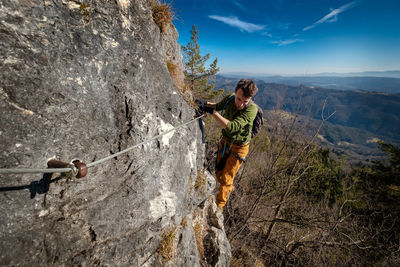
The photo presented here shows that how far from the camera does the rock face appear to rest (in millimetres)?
1803

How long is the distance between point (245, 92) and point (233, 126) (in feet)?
2.55

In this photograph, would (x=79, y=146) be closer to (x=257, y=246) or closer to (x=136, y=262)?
(x=136, y=262)

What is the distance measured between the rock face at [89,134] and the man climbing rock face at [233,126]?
1.05 m

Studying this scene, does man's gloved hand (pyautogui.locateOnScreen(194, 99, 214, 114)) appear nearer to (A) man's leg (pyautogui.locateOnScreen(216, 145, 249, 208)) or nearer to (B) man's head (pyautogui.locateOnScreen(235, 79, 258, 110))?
(B) man's head (pyautogui.locateOnScreen(235, 79, 258, 110))

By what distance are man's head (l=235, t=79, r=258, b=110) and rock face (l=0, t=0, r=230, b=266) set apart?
1.33m

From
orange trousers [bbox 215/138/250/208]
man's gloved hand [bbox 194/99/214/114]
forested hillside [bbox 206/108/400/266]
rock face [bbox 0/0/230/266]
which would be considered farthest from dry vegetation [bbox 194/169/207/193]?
forested hillside [bbox 206/108/400/266]

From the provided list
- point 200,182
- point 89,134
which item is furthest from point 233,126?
point 89,134

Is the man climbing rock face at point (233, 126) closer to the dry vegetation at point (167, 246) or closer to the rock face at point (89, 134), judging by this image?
the rock face at point (89, 134)

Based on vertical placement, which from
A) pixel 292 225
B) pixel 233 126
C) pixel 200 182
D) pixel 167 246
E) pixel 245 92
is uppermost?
pixel 245 92

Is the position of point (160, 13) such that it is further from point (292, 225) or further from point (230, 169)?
point (292, 225)

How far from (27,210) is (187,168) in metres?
2.53

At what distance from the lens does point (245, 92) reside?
3723 millimetres

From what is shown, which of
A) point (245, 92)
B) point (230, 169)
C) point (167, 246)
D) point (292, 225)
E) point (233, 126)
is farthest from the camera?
point (292, 225)

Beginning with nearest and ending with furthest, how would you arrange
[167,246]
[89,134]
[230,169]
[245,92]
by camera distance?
[89,134] → [167,246] → [245,92] → [230,169]
